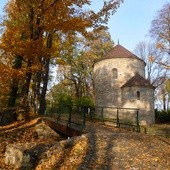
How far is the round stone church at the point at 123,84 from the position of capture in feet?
108

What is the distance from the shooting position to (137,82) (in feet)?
109

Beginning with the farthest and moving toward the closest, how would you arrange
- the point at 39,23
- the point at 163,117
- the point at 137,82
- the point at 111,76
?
the point at 163,117 < the point at 111,76 < the point at 137,82 < the point at 39,23

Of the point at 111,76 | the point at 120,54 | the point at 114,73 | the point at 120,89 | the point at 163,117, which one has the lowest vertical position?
the point at 163,117

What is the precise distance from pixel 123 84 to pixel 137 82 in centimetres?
223

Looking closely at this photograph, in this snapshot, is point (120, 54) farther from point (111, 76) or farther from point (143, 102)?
point (143, 102)

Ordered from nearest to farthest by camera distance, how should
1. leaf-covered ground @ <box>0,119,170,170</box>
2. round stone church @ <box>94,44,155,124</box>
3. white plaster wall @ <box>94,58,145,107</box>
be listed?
leaf-covered ground @ <box>0,119,170,170</box> < round stone church @ <box>94,44,155,124</box> < white plaster wall @ <box>94,58,145,107</box>

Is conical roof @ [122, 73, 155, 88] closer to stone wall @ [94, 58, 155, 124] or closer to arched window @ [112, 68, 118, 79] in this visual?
stone wall @ [94, 58, 155, 124]

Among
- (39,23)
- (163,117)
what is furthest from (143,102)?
(39,23)

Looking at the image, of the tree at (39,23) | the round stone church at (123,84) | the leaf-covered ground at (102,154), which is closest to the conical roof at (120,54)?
the round stone church at (123,84)

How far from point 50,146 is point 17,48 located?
6317 mm

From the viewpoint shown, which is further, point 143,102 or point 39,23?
point 143,102

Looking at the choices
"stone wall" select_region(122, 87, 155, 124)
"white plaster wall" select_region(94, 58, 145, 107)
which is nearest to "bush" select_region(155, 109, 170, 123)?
"stone wall" select_region(122, 87, 155, 124)

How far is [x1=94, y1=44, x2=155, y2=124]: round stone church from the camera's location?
33.0m

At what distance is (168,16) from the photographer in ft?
94.8
